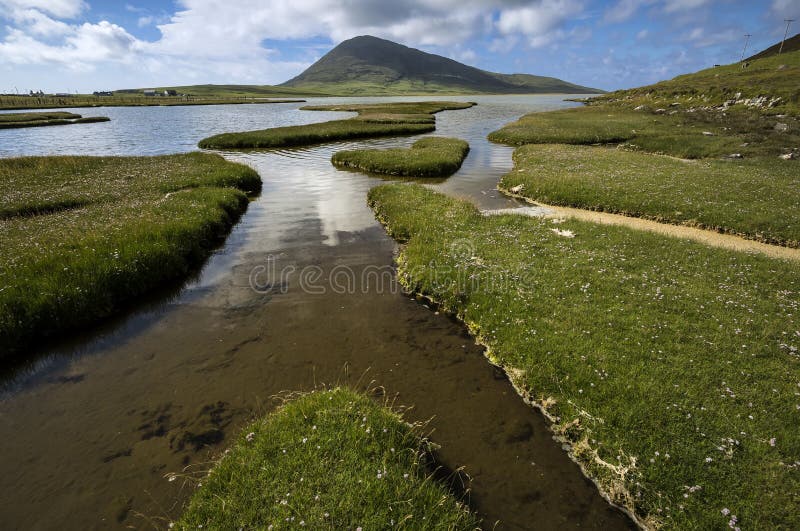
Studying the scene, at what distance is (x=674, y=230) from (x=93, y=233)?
94.7ft

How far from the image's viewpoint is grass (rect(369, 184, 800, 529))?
6.77 m

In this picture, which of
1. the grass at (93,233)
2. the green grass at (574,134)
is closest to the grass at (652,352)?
the grass at (93,233)

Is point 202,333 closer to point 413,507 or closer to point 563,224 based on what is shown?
point 413,507

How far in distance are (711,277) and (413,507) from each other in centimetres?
1395

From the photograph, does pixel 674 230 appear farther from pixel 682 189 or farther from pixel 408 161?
pixel 408 161

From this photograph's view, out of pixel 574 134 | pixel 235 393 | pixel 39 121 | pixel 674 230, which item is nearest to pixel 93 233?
pixel 235 393

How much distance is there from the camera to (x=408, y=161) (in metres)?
37.9

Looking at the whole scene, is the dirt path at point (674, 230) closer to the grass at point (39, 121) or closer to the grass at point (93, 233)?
the grass at point (93, 233)

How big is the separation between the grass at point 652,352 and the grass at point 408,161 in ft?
66.7

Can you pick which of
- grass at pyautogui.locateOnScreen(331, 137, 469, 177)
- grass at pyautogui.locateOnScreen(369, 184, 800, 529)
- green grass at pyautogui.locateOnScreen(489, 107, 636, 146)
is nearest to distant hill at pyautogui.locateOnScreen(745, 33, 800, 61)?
green grass at pyautogui.locateOnScreen(489, 107, 636, 146)

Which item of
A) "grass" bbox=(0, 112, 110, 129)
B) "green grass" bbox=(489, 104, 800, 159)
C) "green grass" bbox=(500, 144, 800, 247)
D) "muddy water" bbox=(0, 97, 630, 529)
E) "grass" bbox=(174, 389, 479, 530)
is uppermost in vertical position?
"grass" bbox=(0, 112, 110, 129)

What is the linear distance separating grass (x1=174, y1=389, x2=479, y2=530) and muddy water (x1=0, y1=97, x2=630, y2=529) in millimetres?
929

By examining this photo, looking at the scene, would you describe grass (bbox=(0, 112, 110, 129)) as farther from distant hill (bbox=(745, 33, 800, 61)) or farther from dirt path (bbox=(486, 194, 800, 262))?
distant hill (bbox=(745, 33, 800, 61))

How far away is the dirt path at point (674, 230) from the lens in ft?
54.3
